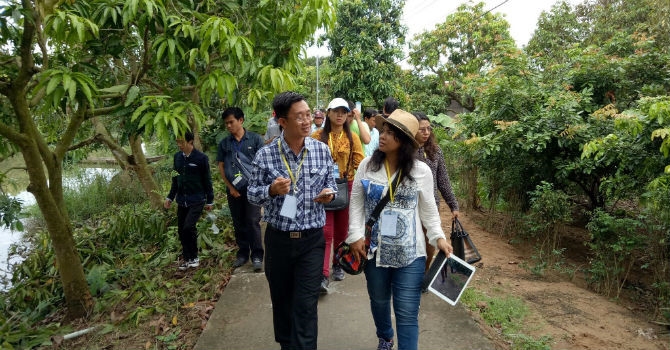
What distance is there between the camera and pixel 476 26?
14047 mm

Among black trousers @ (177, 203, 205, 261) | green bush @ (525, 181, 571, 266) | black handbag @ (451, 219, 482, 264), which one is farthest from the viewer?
green bush @ (525, 181, 571, 266)

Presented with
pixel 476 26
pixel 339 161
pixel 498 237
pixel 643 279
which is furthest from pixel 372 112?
pixel 476 26

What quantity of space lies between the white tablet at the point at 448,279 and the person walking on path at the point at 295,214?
68 cm

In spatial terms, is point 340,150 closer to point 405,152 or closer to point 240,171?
point 240,171

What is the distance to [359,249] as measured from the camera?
8.09 feet

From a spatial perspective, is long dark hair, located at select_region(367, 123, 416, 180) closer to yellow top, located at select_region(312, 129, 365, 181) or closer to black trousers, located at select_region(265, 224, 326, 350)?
black trousers, located at select_region(265, 224, 326, 350)

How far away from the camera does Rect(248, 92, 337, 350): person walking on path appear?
247 cm

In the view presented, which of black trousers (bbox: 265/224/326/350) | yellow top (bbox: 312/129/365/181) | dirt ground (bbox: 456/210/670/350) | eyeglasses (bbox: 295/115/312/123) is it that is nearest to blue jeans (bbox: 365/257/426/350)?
black trousers (bbox: 265/224/326/350)

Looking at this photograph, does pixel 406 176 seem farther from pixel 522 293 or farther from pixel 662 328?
pixel 662 328

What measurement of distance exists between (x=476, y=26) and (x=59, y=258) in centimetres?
1361

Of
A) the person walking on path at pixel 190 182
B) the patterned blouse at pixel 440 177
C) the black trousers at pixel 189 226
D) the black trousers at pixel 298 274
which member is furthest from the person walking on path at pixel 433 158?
the black trousers at pixel 189 226

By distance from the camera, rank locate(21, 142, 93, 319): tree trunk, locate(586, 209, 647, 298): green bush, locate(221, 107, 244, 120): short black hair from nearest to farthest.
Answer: locate(21, 142, 93, 319): tree trunk, locate(221, 107, 244, 120): short black hair, locate(586, 209, 647, 298): green bush

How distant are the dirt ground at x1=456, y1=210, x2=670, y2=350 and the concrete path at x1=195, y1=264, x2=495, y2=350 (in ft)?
1.16

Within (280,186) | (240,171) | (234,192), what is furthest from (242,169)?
(280,186)
